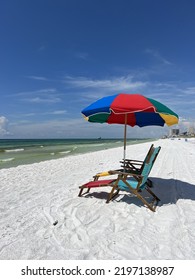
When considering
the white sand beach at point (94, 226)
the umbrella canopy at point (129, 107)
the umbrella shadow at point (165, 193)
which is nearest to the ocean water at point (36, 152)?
the white sand beach at point (94, 226)

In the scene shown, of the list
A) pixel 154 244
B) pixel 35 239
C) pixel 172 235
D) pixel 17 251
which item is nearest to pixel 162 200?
pixel 172 235

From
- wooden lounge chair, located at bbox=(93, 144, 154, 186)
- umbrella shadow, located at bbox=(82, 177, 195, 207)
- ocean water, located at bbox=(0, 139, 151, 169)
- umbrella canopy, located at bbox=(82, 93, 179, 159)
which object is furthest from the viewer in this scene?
ocean water, located at bbox=(0, 139, 151, 169)

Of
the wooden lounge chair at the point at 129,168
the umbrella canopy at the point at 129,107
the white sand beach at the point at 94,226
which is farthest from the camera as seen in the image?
the wooden lounge chair at the point at 129,168

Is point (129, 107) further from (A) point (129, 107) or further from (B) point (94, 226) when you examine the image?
(B) point (94, 226)

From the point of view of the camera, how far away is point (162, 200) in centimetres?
553

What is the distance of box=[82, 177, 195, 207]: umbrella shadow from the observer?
5.46 metres

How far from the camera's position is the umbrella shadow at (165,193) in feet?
17.9

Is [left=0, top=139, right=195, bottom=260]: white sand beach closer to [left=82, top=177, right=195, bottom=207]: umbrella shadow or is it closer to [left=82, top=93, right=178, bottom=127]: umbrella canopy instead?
[left=82, top=177, right=195, bottom=207]: umbrella shadow

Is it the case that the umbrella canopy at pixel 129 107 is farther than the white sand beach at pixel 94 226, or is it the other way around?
the umbrella canopy at pixel 129 107

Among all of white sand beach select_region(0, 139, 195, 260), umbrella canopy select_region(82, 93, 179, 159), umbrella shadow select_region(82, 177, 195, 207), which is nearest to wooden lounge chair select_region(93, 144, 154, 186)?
umbrella shadow select_region(82, 177, 195, 207)

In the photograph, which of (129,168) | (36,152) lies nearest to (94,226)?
(129,168)

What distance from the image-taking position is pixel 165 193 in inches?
242

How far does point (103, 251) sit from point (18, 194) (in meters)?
3.73

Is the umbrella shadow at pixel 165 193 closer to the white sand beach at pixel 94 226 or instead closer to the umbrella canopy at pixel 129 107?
the white sand beach at pixel 94 226
